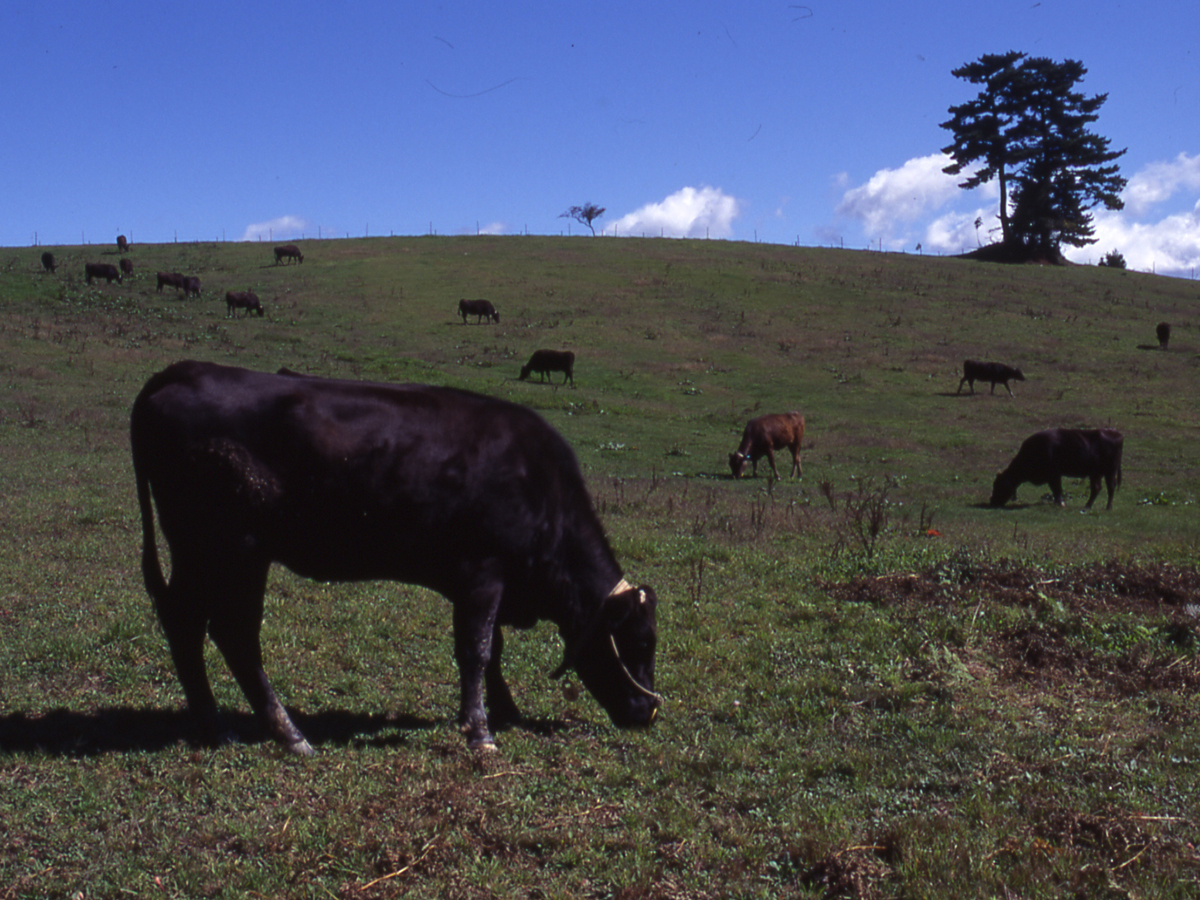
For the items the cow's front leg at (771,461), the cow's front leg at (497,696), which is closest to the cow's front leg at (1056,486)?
the cow's front leg at (771,461)

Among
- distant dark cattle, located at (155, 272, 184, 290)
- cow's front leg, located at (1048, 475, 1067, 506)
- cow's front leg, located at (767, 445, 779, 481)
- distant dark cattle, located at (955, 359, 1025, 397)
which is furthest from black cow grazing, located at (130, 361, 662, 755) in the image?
distant dark cattle, located at (155, 272, 184, 290)

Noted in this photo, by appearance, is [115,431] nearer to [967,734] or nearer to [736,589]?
[736,589]

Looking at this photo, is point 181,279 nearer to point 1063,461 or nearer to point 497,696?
point 1063,461

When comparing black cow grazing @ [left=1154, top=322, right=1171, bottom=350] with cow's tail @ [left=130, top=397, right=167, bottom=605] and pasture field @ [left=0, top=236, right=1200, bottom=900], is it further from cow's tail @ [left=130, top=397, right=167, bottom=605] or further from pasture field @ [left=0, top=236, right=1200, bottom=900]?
cow's tail @ [left=130, top=397, right=167, bottom=605]

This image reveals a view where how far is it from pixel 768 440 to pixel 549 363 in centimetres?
1348

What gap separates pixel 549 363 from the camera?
1419 inches

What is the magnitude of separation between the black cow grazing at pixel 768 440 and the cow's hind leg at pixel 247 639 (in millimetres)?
18499

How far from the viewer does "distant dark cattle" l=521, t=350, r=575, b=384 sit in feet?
118

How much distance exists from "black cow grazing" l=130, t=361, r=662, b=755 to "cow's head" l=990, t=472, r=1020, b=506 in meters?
17.4

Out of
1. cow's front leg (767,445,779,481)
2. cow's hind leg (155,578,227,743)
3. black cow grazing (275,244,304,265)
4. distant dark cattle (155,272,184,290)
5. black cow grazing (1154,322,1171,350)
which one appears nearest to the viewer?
cow's hind leg (155,578,227,743)

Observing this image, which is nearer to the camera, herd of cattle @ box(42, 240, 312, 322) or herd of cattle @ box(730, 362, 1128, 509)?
herd of cattle @ box(730, 362, 1128, 509)

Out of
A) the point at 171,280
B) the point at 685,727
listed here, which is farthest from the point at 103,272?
the point at 685,727

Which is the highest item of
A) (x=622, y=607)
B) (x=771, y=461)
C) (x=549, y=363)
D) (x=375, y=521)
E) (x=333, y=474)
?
(x=549, y=363)

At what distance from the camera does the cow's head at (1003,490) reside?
848 inches
